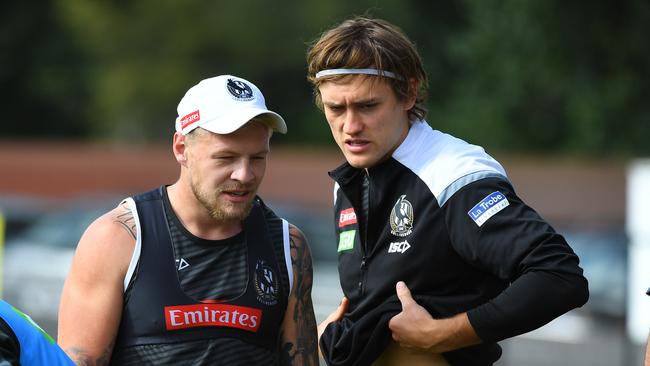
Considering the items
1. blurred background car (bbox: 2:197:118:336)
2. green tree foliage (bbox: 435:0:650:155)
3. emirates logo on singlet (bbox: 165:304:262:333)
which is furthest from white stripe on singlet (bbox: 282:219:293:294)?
blurred background car (bbox: 2:197:118:336)

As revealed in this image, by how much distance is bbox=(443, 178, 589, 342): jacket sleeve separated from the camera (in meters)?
3.97

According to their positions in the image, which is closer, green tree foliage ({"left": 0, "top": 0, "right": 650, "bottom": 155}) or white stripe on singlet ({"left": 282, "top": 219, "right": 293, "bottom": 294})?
white stripe on singlet ({"left": 282, "top": 219, "right": 293, "bottom": 294})

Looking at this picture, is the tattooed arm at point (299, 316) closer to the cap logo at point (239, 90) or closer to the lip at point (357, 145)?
the lip at point (357, 145)

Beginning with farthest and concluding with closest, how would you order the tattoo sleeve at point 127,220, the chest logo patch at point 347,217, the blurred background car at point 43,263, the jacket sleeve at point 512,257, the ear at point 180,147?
the blurred background car at point 43,263, the chest logo patch at point 347,217, the ear at point 180,147, the tattoo sleeve at point 127,220, the jacket sleeve at point 512,257

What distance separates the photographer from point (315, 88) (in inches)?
184

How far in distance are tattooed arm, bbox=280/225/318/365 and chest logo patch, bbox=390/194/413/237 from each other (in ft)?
1.22

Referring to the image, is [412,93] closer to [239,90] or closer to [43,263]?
[239,90]

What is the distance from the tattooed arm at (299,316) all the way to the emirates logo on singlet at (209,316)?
0.26 m

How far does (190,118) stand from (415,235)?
3.08ft

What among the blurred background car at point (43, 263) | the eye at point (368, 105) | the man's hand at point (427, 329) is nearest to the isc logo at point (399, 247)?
the man's hand at point (427, 329)

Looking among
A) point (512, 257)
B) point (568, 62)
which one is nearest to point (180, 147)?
point (512, 257)

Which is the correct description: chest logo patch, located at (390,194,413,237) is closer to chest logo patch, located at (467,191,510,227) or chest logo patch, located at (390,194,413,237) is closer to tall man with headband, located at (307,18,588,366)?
tall man with headband, located at (307,18,588,366)

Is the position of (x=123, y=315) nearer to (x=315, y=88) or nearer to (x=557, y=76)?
(x=315, y=88)

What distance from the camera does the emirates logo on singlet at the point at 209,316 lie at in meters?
4.04
